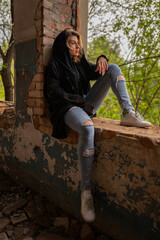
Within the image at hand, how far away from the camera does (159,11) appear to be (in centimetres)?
551

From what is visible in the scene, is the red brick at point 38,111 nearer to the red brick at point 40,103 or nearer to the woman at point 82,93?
the red brick at point 40,103

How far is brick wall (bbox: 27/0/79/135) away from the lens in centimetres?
226

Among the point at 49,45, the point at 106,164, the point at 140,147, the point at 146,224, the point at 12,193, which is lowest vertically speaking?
the point at 12,193

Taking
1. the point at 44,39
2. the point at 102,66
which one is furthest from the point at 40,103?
the point at 102,66

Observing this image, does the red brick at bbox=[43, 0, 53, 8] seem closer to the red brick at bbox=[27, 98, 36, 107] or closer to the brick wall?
the brick wall

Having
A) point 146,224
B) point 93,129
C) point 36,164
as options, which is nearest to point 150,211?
point 146,224

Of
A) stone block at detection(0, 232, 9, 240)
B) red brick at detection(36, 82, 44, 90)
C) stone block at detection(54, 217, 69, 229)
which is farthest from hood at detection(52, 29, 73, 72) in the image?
stone block at detection(0, 232, 9, 240)

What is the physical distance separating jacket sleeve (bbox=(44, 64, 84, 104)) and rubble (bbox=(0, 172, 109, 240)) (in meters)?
1.28

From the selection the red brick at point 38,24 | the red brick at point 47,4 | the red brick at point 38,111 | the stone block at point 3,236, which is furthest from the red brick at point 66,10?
the stone block at point 3,236

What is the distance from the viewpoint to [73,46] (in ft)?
7.16

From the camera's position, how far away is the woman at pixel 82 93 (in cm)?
167

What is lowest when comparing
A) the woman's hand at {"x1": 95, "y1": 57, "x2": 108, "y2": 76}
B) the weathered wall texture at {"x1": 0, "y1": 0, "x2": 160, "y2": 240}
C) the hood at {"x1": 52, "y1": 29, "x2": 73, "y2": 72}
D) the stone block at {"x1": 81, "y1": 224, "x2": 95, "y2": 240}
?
the stone block at {"x1": 81, "y1": 224, "x2": 95, "y2": 240}

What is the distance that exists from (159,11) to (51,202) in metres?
5.96

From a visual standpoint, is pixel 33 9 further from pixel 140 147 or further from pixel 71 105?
pixel 140 147
